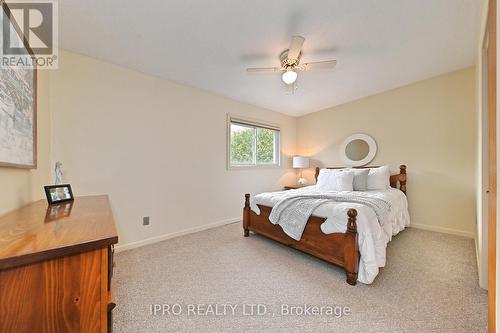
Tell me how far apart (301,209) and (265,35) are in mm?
1849

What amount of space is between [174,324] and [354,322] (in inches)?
48.0

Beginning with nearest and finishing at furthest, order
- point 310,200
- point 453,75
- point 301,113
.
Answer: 1. point 310,200
2. point 453,75
3. point 301,113

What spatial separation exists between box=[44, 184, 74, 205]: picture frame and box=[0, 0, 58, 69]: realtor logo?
31.1 inches

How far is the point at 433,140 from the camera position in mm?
3283

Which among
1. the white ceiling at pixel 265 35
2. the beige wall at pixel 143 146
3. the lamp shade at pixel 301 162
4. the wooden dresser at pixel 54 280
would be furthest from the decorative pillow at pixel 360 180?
the wooden dresser at pixel 54 280

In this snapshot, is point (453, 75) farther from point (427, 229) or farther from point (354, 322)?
point (354, 322)

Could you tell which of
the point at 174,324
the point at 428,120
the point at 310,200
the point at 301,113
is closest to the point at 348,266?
the point at 310,200

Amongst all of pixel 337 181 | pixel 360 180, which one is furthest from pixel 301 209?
pixel 360 180

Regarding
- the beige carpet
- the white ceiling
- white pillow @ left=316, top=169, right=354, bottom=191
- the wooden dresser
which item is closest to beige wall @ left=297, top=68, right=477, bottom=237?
the white ceiling

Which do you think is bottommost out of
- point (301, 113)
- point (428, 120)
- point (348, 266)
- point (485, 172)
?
point (348, 266)

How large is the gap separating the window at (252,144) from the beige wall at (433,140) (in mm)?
1666

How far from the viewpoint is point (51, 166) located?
83.6 inches

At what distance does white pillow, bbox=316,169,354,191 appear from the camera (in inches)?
128

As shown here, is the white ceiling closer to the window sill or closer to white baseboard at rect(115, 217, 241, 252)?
the window sill
